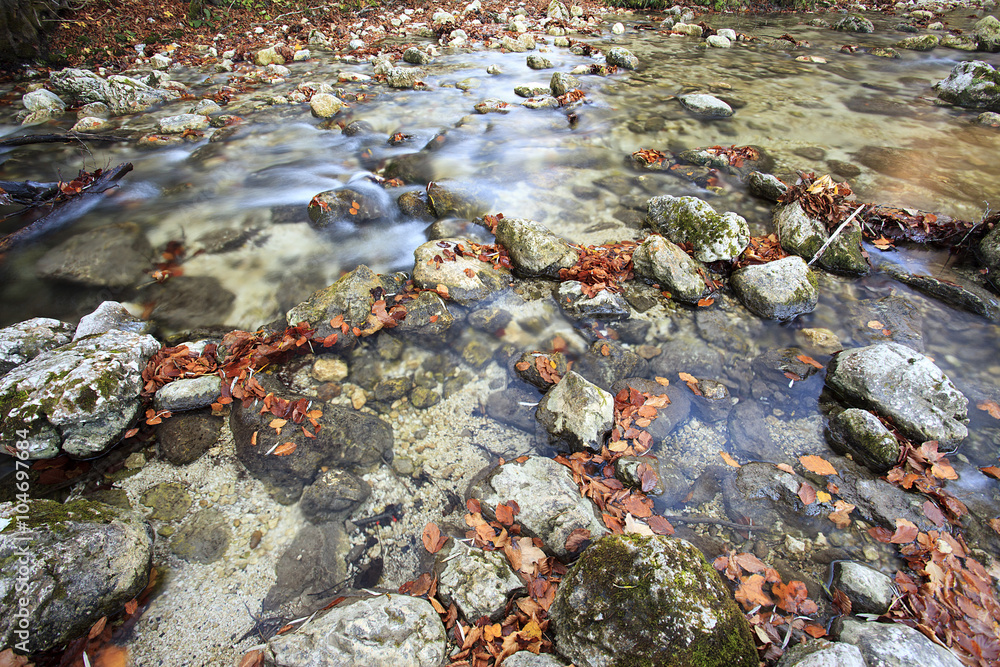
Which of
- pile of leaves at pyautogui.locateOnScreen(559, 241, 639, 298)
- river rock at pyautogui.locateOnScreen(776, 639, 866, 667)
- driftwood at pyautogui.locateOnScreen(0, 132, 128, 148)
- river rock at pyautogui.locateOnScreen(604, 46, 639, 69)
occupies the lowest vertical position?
river rock at pyautogui.locateOnScreen(776, 639, 866, 667)

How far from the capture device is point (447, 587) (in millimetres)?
2932

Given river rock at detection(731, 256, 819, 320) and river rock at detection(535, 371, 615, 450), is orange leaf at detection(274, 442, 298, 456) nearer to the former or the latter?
river rock at detection(535, 371, 615, 450)

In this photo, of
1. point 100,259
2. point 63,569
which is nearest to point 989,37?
point 100,259

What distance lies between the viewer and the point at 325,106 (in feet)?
33.6

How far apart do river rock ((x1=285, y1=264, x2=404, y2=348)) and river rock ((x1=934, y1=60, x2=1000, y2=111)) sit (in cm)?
1548

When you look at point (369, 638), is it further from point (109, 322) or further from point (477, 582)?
point (109, 322)

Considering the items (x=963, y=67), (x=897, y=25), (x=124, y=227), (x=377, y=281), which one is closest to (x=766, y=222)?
(x=377, y=281)

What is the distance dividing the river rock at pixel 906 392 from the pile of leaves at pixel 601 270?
8.40 feet

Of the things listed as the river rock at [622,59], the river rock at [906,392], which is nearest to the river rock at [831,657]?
the river rock at [906,392]

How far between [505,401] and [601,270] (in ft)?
7.54

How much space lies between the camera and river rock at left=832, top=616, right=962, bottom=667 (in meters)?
2.36

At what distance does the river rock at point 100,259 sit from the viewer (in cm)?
556

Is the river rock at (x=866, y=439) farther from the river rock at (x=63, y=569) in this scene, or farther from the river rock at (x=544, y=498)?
the river rock at (x=63, y=569)

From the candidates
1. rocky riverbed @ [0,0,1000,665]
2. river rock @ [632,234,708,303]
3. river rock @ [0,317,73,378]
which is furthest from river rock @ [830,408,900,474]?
river rock @ [0,317,73,378]
